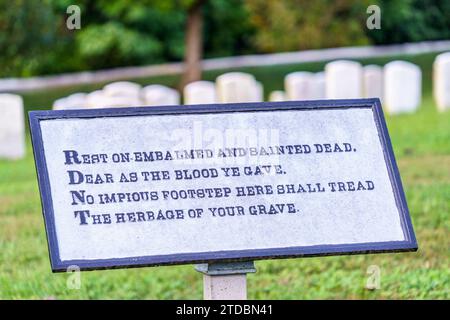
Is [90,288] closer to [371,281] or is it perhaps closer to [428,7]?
[371,281]

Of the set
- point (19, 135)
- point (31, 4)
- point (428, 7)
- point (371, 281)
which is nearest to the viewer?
point (371, 281)

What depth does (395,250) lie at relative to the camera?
18.8 ft

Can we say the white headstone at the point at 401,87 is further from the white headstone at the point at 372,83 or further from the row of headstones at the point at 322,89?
the white headstone at the point at 372,83

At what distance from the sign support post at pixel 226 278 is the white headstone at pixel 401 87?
13667mm

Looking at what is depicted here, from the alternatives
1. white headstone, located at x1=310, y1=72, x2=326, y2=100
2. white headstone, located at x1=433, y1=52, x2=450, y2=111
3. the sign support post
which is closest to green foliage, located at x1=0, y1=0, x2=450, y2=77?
white headstone, located at x1=310, y1=72, x2=326, y2=100

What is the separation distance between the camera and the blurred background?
26.1ft

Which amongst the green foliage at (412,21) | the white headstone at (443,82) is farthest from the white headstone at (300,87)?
the green foliage at (412,21)

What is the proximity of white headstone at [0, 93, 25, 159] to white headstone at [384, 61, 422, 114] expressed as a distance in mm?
6296

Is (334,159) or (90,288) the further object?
(90,288)

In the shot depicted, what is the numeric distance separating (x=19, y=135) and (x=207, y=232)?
11130 mm

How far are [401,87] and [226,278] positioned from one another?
45.4 ft

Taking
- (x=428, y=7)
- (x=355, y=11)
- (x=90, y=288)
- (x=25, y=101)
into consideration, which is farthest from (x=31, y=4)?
(x=90, y=288)

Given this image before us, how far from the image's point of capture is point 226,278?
582 centimetres

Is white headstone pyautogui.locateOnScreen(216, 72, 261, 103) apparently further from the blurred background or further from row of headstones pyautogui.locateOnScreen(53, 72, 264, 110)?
the blurred background
